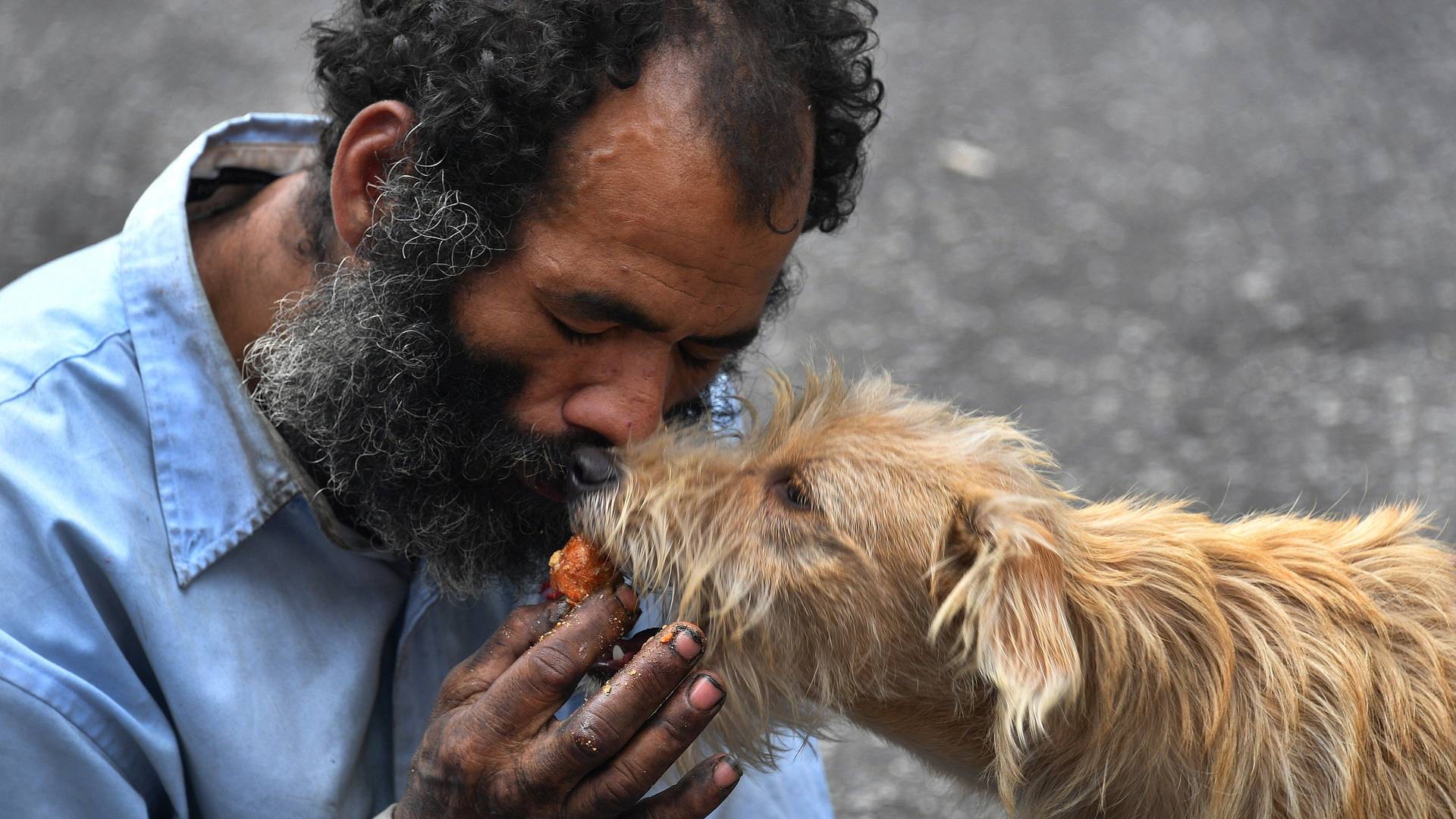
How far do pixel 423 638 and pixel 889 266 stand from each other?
185 inches

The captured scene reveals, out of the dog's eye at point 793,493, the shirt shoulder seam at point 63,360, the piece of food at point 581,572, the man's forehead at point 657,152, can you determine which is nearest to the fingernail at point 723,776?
the piece of food at point 581,572

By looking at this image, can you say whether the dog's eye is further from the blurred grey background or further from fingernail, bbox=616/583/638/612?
the blurred grey background

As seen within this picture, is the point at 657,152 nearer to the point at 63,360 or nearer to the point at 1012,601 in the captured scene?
the point at 1012,601

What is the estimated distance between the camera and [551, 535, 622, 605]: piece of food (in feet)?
8.23

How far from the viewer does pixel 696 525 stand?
8.41 feet

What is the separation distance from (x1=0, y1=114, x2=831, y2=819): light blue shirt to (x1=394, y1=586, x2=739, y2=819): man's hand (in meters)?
0.56

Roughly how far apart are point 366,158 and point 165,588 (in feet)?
3.20

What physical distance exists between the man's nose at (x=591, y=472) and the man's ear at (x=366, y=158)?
0.70 meters

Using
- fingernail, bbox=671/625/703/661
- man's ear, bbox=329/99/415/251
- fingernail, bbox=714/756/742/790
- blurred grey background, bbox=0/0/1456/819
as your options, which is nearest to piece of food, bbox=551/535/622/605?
fingernail, bbox=671/625/703/661

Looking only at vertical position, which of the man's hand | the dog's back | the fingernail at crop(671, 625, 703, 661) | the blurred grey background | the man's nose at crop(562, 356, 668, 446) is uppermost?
the man's nose at crop(562, 356, 668, 446)

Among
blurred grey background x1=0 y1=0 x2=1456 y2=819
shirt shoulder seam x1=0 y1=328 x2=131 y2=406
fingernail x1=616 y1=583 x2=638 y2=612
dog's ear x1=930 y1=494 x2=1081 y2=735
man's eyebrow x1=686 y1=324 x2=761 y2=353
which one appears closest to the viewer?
dog's ear x1=930 y1=494 x2=1081 y2=735

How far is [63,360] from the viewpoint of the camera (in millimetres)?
2693

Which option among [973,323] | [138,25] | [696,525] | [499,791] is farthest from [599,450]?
[138,25]

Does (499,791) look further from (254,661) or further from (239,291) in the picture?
(239,291)
